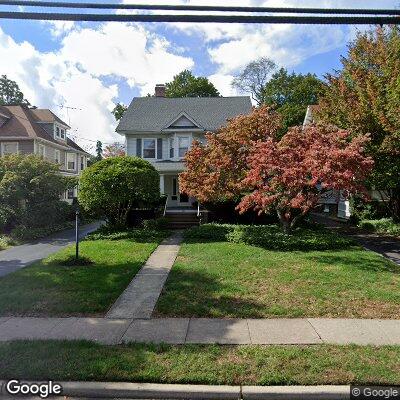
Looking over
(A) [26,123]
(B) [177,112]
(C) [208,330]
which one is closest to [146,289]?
(C) [208,330]

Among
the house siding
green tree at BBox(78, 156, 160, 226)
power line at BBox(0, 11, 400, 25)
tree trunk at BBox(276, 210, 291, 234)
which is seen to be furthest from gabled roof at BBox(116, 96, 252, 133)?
power line at BBox(0, 11, 400, 25)

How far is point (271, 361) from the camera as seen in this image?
487 cm

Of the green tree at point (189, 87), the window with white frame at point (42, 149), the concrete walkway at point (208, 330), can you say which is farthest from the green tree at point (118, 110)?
the concrete walkway at point (208, 330)

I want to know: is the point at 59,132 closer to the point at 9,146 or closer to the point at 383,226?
the point at 9,146

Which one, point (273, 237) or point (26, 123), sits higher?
point (26, 123)

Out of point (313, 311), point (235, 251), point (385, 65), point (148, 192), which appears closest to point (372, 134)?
point (385, 65)

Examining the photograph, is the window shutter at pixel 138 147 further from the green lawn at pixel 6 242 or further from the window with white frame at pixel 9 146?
the green lawn at pixel 6 242

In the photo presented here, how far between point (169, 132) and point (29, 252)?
48.4 feet

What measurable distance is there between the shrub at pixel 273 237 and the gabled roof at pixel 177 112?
41.3 ft

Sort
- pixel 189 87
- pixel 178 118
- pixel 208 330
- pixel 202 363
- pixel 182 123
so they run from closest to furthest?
pixel 202 363 → pixel 208 330 → pixel 178 118 → pixel 182 123 → pixel 189 87

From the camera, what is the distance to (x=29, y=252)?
1388cm

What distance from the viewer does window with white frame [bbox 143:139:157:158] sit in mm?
27266

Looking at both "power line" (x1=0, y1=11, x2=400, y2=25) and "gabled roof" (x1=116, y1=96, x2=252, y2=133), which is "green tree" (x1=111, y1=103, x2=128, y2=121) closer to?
"gabled roof" (x1=116, y1=96, x2=252, y2=133)

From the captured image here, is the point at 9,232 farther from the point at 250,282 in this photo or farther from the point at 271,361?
the point at 271,361
